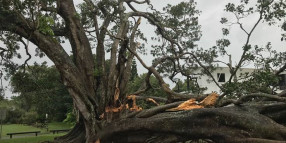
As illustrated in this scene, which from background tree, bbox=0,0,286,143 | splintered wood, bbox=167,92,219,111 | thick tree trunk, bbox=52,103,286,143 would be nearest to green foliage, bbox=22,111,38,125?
background tree, bbox=0,0,286,143

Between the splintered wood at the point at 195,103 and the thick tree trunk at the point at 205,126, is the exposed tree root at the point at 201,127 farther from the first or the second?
the splintered wood at the point at 195,103

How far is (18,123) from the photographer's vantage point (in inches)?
1516

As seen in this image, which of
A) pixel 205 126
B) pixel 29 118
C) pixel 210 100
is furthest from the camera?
pixel 29 118

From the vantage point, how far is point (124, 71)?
845 cm

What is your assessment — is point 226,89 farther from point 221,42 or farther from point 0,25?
point 0,25

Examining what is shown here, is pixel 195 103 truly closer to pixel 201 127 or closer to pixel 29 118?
pixel 201 127

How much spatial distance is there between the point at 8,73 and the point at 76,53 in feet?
16.0

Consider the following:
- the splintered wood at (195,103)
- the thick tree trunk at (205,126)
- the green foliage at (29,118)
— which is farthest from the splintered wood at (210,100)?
the green foliage at (29,118)

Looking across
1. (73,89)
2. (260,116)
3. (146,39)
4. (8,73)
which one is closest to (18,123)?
(8,73)

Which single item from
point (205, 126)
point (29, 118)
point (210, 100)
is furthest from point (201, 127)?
point (29, 118)

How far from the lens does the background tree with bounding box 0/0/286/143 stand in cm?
593

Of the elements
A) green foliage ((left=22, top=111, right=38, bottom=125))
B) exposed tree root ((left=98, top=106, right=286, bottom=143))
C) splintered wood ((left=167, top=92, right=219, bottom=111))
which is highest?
splintered wood ((left=167, top=92, right=219, bottom=111))

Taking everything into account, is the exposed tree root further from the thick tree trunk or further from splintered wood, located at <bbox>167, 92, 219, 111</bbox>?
splintered wood, located at <bbox>167, 92, 219, 111</bbox>

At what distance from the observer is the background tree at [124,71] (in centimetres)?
593
